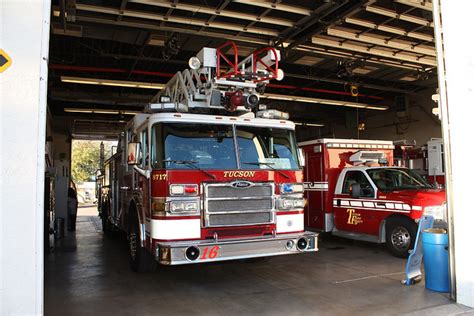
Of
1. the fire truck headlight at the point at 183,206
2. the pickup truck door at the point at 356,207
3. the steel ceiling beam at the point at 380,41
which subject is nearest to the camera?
the fire truck headlight at the point at 183,206

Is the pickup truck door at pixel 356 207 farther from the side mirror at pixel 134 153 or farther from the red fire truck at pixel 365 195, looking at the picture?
the side mirror at pixel 134 153

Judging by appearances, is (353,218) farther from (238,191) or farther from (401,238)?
(238,191)

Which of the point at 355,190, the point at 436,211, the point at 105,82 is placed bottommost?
the point at 436,211

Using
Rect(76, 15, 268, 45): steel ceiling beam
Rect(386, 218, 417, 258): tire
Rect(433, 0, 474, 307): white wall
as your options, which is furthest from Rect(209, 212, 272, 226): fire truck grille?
Rect(76, 15, 268, 45): steel ceiling beam

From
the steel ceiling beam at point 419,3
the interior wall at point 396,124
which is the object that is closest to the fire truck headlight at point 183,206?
the steel ceiling beam at point 419,3

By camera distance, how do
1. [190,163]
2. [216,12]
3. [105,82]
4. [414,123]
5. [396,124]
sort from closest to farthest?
[190,163] < [216,12] < [105,82] < [414,123] < [396,124]

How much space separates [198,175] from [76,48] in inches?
292

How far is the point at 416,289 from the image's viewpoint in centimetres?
610

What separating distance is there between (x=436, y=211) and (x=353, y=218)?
1877 millimetres

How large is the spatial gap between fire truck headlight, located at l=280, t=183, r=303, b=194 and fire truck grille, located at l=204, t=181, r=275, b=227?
0.21m

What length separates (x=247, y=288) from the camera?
6.24 metres

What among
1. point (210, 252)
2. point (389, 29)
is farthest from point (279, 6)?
point (210, 252)

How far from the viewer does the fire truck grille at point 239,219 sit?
18.8ft

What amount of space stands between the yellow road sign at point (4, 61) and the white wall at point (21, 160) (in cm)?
3
